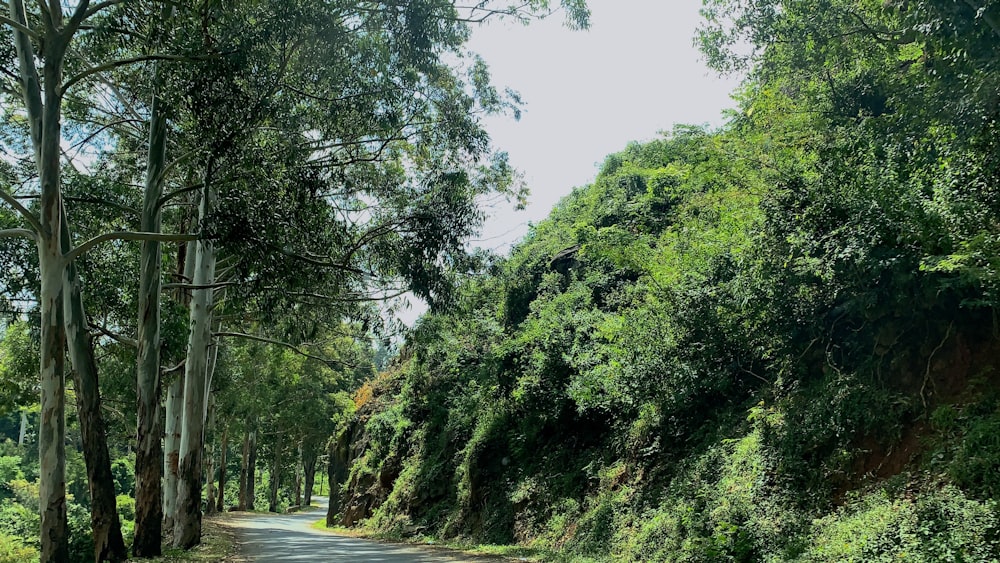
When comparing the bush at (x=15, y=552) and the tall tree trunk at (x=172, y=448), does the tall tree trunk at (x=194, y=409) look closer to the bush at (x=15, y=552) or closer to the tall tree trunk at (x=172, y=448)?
the tall tree trunk at (x=172, y=448)

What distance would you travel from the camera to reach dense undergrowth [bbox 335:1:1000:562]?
8.17m

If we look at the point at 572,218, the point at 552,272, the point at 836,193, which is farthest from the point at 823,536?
the point at 572,218

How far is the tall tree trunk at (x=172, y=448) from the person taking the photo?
1675 centimetres

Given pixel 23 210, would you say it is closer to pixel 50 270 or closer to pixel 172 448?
pixel 50 270

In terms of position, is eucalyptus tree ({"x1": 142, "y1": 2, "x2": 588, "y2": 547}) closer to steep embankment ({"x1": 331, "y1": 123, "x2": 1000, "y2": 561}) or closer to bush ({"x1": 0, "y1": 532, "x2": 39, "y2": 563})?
steep embankment ({"x1": 331, "y1": 123, "x2": 1000, "y2": 561})

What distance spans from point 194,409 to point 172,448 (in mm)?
2196

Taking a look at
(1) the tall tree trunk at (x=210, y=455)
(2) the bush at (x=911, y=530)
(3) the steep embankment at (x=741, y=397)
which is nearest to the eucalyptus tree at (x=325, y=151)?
(3) the steep embankment at (x=741, y=397)

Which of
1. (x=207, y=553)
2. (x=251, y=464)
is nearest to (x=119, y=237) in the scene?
(x=207, y=553)

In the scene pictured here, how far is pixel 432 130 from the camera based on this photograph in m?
15.9

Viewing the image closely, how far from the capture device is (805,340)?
468 inches

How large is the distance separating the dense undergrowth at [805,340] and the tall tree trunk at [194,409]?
6385mm

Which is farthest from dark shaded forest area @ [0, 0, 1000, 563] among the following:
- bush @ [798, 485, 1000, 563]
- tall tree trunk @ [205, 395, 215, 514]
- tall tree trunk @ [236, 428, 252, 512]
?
tall tree trunk @ [236, 428, 252, 512]

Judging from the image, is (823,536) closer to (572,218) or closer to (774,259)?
(774,259)

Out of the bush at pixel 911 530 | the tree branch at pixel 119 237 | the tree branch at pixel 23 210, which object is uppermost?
the tree branch at pixel 23 210
